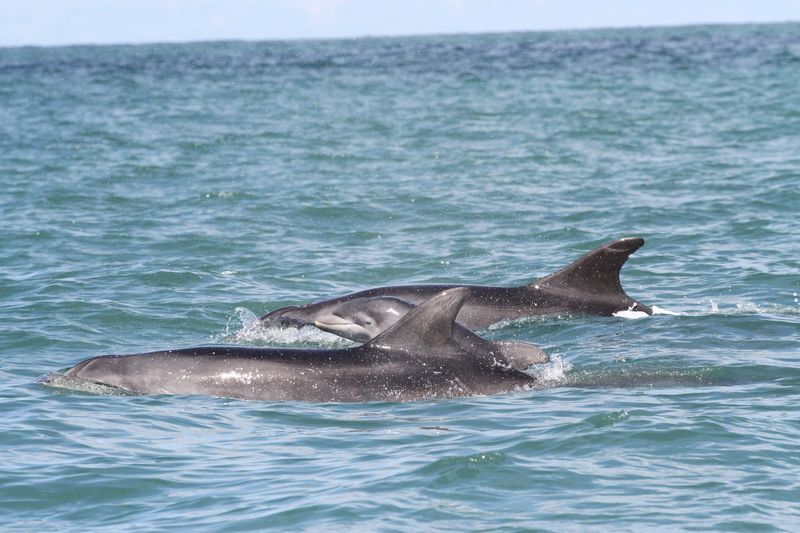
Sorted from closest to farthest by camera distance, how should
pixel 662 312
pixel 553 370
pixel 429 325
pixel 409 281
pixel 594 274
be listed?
pixel 429 325, pixel 553 370, pixel 662 312, pixel 594 274, pixel 409 281

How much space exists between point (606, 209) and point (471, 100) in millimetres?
29582

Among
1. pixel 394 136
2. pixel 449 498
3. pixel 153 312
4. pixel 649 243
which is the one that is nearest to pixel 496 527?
pixel 449 498

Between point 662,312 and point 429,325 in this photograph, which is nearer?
point 429,325

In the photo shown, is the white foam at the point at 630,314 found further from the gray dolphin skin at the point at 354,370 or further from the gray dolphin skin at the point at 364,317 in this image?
the gray dolphin skin at the point at 354,370

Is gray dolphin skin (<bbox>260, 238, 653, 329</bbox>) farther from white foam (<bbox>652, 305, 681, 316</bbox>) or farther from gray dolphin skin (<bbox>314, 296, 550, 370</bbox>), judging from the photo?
gray dolphin skin (<bbox>314, 296, 550, 370</bbox>)

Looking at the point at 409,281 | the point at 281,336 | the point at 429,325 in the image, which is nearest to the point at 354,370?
the point at 429,325

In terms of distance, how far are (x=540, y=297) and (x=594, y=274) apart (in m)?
0.70

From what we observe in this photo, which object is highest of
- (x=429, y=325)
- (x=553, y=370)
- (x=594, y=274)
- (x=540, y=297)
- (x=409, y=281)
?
(x=409, y=281)

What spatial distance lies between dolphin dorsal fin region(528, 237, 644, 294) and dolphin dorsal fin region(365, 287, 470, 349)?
169 inches

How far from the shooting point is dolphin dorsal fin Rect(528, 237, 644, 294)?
1603cm

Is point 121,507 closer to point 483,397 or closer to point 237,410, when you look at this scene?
point 237,410

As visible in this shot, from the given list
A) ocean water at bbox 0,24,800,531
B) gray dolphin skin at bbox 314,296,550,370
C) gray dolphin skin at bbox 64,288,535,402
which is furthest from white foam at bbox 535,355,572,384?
gray dolphin skin at bbox 314,296,550,370

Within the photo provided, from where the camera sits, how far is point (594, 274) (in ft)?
53.7

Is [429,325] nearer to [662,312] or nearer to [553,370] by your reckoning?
[553,370]
